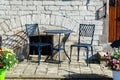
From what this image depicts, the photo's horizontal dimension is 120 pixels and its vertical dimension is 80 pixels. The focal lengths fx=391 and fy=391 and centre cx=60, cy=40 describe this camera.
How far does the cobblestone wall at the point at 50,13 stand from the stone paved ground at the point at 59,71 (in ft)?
3.13

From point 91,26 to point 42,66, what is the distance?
174 cm

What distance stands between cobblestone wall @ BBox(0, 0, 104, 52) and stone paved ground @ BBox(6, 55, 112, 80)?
37.6 inches

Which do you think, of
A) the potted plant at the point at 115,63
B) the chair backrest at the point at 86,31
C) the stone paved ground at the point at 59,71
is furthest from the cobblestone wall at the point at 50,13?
the potted plant at the point at 115,63

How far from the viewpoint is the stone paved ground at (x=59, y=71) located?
8.61 metres

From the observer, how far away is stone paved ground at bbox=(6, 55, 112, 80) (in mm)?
8609

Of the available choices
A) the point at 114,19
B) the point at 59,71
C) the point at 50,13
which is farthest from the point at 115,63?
the point at 50,13

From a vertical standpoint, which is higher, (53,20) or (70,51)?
(53,20)

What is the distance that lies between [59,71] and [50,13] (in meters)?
1.91

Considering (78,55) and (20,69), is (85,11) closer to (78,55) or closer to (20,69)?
(78,55)

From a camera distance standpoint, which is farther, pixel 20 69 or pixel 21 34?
pixel 21 34

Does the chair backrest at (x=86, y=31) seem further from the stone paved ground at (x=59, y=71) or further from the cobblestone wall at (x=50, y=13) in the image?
the stone paved ground at (x=59, y=71)

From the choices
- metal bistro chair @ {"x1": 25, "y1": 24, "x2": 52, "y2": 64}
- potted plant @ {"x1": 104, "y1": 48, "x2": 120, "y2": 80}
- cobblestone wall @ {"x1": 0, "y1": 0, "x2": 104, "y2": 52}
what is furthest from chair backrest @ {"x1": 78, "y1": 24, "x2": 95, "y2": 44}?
potted plant @ {"x1": 104, "y1": 48, "x2": 120, "y2": 80}

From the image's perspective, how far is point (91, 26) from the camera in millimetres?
10398

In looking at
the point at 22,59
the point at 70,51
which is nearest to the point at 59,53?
the point at 70,51
